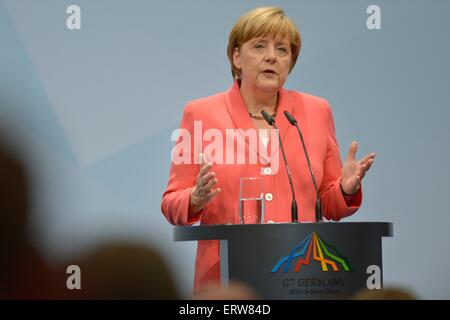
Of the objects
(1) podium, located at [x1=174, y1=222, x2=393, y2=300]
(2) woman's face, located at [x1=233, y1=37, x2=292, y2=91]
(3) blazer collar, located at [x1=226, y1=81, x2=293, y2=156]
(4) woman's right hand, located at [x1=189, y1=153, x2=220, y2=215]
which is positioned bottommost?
(1) podium, located at [x1=174, y1=222, x2=393, y2=300]

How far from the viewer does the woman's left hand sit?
2.71 metres

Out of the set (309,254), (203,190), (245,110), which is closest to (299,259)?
(309,254)

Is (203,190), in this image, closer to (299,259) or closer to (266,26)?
(299,259)

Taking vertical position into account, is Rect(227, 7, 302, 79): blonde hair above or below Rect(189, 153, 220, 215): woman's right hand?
above

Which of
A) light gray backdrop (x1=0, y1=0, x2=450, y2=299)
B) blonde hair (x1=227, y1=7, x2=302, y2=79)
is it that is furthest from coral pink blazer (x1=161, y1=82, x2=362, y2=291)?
light gray backdrop (x1=0, y1=0, x2=450, y2=299)

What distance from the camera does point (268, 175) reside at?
9.46ft

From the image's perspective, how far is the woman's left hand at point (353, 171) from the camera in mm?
2713

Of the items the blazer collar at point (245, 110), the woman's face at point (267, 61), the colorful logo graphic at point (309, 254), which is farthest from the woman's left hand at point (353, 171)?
the colorful logo graphic at point (309, 254)

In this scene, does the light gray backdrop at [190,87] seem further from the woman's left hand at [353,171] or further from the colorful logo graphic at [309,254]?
the colorful logo graphic at [309,254]

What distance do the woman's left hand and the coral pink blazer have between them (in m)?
0.06

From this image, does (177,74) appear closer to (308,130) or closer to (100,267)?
(308,130)

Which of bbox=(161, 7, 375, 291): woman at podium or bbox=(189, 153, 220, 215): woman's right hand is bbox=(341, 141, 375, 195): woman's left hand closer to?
bbox=(161, 7, 375, 291): woman at podium

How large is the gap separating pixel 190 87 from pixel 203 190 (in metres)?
1.37

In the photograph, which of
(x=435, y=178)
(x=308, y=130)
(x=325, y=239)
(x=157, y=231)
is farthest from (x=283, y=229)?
(x=435, y=178)
